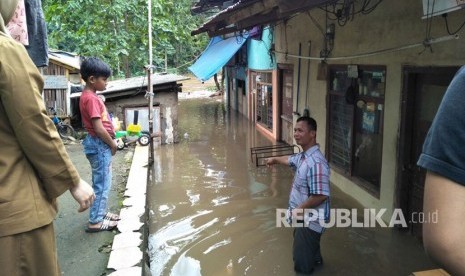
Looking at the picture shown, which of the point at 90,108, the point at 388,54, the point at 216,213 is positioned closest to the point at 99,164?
the point at 90,108

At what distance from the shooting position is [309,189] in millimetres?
3662

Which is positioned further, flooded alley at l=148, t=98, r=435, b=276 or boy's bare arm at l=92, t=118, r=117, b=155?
flooded alley at l=148, t=98, r=435, b=276

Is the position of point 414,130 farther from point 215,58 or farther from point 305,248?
point 215,58

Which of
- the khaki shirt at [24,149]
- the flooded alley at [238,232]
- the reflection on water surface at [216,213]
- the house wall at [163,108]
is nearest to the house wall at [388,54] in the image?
the flooded alley at [238,232]

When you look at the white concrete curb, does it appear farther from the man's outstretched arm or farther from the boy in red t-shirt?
the man's outstretched arm

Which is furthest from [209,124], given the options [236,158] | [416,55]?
[416,55]

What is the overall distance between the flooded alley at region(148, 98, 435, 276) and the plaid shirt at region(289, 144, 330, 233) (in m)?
1.06

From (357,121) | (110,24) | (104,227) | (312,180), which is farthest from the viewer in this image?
(110,24)

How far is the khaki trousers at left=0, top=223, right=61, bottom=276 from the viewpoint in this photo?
1.65 m

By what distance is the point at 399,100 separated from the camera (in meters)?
5.04

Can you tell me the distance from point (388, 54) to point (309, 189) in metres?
2.68

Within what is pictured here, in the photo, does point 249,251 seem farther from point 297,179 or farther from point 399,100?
point 399,100

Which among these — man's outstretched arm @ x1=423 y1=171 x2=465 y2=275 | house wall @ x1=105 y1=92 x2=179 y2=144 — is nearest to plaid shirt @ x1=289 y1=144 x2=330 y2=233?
man's outstretched arm @ x1=423 y1=171 x2=465 y2=275

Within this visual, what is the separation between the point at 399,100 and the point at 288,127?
5740 mm
